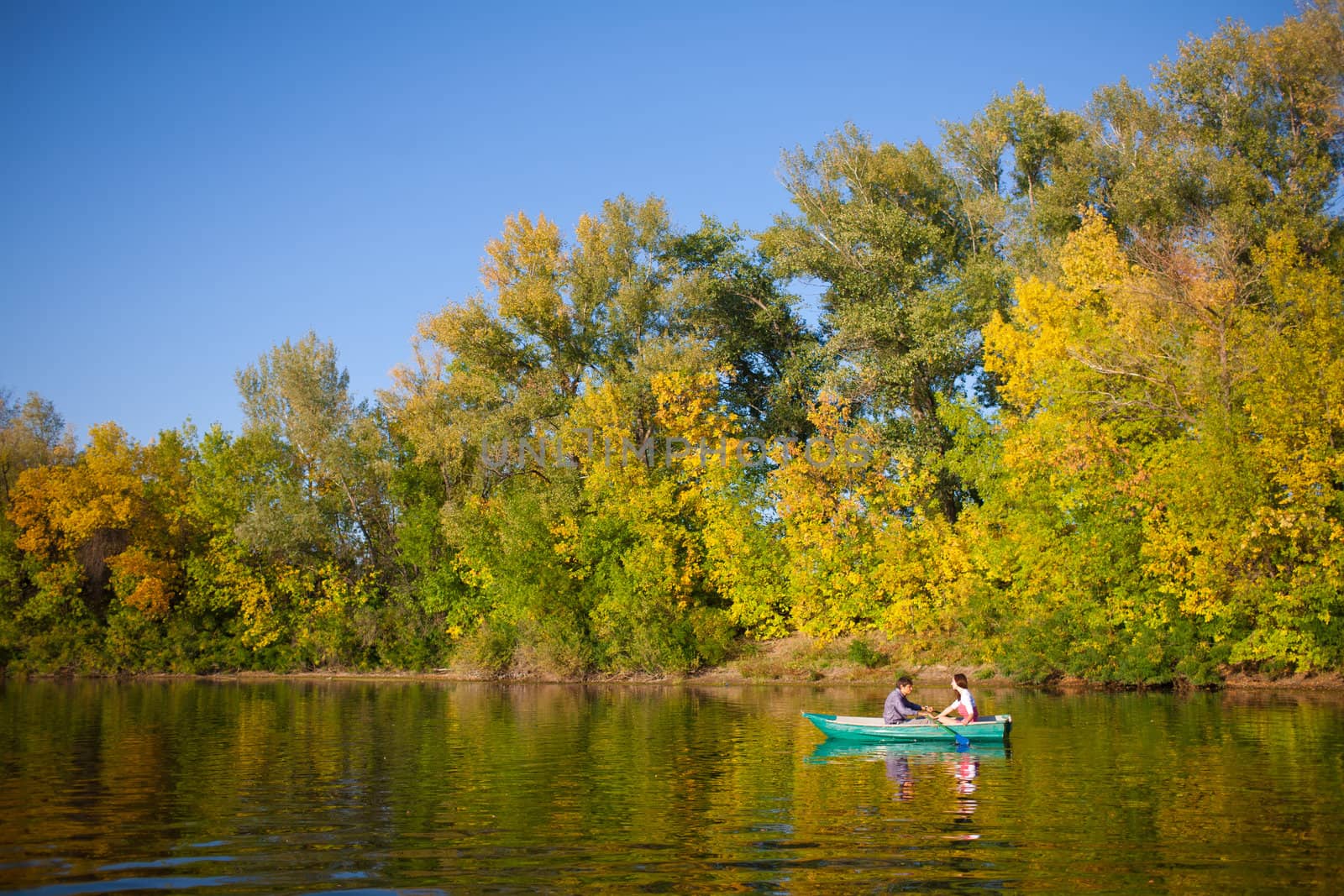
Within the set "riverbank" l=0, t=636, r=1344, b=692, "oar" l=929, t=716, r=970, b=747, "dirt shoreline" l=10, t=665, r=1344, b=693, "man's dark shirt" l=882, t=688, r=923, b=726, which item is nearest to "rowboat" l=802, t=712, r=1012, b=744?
"oar" l=929, t=716, r=970, b=747

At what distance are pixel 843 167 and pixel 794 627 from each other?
21.4 meters

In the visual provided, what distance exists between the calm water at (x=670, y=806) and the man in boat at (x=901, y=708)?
32.2 inches

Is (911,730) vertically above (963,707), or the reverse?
(963,707)

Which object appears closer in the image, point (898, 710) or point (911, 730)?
point (911, 730)

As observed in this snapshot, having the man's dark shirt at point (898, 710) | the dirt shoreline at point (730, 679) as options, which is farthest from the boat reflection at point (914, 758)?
the dirt shoreline at point (730, 679)

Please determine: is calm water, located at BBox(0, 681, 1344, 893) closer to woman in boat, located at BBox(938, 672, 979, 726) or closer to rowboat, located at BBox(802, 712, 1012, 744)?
rowboat, located at BBox(802, 712, 1012, 744)

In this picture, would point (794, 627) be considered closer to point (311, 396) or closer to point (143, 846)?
point (311, 396)

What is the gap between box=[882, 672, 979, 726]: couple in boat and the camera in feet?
77.2

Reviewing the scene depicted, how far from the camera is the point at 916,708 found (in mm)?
24906

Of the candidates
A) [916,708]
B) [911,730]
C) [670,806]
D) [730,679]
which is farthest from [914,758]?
[730,679]

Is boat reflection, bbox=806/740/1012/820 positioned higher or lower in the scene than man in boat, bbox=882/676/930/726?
lower

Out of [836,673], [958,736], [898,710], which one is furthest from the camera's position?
[836,673]

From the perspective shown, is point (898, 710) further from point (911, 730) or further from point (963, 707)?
point (963, 707)

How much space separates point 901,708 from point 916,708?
2.64ft
